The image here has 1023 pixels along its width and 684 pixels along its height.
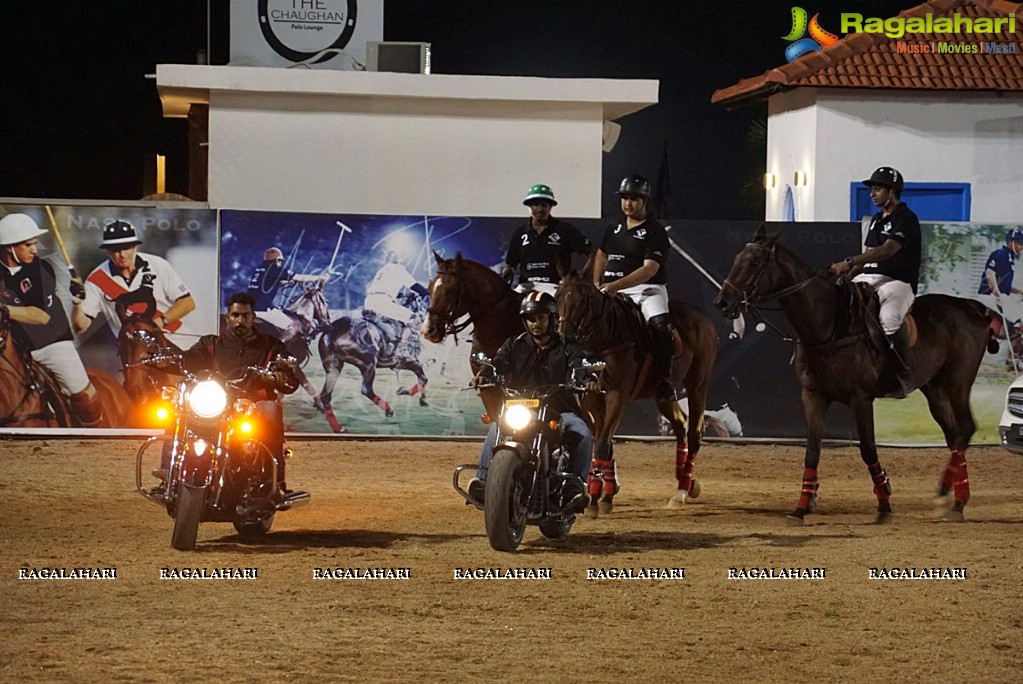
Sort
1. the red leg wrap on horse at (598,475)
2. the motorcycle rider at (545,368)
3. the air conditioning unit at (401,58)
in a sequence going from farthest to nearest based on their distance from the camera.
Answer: the air conditioning unit at (401,58) < the red leg wrap on horse at (598,475) < the motorcycle rider at (545,368)

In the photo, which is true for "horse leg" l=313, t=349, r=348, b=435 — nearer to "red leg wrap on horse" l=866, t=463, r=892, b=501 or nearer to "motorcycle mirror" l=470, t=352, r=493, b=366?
"red leg wrap on horse" l=866, t=463, r=892, b=501

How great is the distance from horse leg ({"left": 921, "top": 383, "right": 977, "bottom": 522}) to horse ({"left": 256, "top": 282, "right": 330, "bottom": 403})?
7.20 m

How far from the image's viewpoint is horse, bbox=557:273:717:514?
520 inches

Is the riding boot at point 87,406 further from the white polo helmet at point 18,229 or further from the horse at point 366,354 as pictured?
the horse at point 366,354

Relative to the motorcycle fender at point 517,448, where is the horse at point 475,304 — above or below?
above

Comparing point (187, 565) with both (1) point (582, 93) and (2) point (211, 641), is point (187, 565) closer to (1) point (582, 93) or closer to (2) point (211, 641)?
(2) point (211, 641)

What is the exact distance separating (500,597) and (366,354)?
936cm

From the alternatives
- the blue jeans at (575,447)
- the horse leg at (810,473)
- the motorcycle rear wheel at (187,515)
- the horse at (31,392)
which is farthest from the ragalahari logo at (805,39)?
the motorcycle rear wheel at (187,515)

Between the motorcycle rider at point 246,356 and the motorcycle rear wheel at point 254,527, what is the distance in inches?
11.6

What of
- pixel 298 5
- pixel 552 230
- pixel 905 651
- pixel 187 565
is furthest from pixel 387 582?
pixel 298 5

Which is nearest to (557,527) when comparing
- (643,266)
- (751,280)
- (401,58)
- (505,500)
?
(505,500)

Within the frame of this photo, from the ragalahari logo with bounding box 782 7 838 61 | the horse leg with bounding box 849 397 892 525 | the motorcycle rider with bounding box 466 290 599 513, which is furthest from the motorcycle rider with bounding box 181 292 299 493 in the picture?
the ragalahari logo with bounding box 782 7 838 61

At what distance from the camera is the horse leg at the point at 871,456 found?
13414mm

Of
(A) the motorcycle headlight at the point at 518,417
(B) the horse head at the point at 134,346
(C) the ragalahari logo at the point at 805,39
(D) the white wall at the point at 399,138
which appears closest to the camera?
(A) the motorcycle headlight at the point at 518,417
